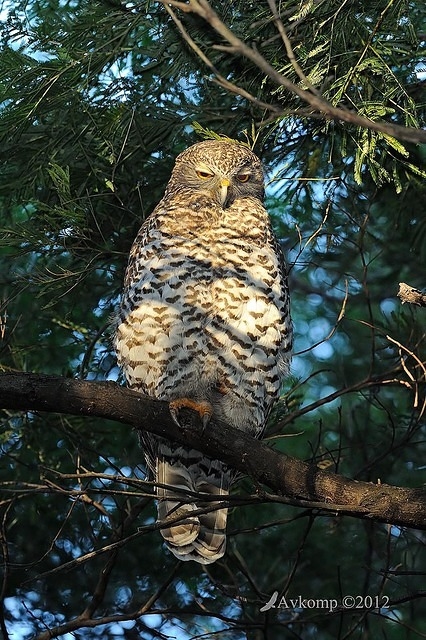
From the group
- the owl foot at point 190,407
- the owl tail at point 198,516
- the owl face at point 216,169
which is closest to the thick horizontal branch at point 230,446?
the owl foot at point 190,407

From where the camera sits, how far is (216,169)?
461cm

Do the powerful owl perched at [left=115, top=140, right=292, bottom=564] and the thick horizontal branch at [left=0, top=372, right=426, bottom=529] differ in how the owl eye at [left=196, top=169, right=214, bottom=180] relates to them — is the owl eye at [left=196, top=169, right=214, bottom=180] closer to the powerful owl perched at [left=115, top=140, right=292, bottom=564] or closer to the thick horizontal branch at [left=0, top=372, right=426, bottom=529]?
the powerful owl perched at [left=115, top=140, right=292, bottom=564]

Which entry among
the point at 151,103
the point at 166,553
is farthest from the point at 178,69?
the point at 166,553

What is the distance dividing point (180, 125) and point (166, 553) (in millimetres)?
2155

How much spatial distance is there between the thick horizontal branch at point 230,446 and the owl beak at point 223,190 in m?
1.30

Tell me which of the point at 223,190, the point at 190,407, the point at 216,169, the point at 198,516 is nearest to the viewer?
the point at 190,407

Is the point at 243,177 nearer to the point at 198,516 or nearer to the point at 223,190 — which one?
the point at 223,190

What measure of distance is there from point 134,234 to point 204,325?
0.99 m

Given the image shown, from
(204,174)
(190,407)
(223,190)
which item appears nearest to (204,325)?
(190,407)

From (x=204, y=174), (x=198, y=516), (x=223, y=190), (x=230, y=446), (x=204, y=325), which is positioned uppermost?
(x=204, y=174)

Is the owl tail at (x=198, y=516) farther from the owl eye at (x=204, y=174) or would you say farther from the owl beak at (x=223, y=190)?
the owl eye at (x=204, y=174)

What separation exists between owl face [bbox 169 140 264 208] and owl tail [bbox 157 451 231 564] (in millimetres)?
1191

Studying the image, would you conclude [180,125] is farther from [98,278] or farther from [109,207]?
[98,278]

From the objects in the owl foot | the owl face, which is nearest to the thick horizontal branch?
the owl foot
